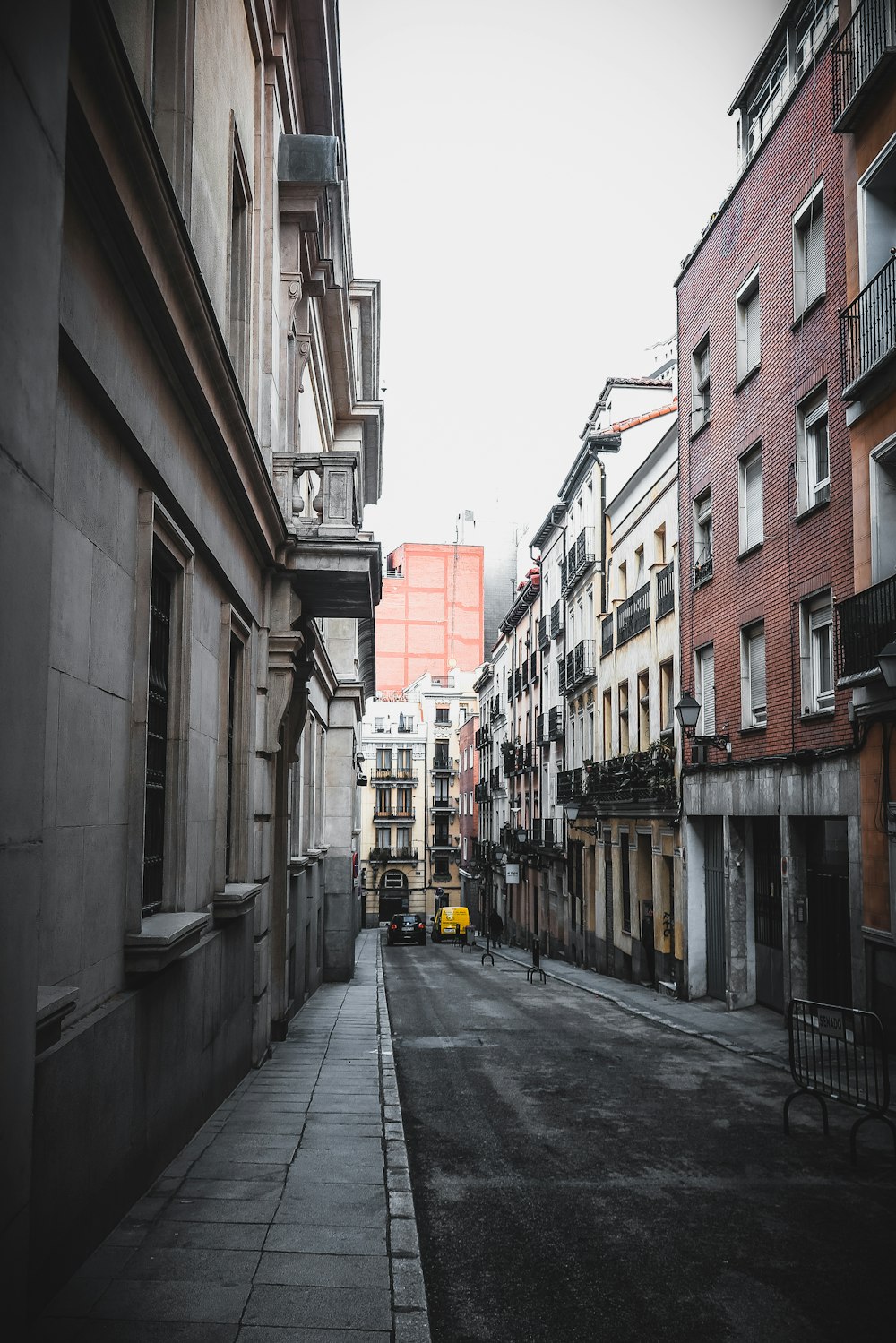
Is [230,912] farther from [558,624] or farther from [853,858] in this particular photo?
[558,624]

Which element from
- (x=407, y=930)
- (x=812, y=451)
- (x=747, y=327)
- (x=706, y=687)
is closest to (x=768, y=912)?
(x=706, y=687)

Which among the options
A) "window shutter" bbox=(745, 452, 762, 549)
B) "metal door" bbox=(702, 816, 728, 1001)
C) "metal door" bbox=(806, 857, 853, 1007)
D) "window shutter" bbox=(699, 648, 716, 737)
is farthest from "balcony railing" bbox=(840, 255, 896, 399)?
"metal door" bbox=(702, 816, 728, 1001)

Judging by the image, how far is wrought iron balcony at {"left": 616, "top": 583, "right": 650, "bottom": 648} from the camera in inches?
1086

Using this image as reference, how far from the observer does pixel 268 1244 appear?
6504 mm

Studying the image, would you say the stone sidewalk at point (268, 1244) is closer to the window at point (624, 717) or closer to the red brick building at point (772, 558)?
the red brick building at point (772, 558)

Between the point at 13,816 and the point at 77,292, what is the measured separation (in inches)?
109

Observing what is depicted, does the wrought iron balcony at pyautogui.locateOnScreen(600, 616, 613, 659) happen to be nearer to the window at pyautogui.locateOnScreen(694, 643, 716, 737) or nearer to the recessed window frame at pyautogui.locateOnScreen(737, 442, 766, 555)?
the window at pyautogui.locateOnScreen(694, 643, 716, 737)

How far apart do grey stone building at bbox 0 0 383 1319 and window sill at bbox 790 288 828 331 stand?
763cm

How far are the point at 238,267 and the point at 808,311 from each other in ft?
31.9

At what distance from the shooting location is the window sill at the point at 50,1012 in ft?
14.6

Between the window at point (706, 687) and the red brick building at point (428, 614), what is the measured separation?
6022 cm

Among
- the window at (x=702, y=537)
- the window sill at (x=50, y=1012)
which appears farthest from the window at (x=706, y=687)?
the window sill at (x=50, y=1012)

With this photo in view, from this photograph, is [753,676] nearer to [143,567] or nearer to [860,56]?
[860,56]

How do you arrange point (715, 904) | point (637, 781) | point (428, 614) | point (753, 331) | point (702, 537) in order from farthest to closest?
point (428, 614) < point (637, 781) < point (702, 537) < point (715, 904) < point (753, 331)
